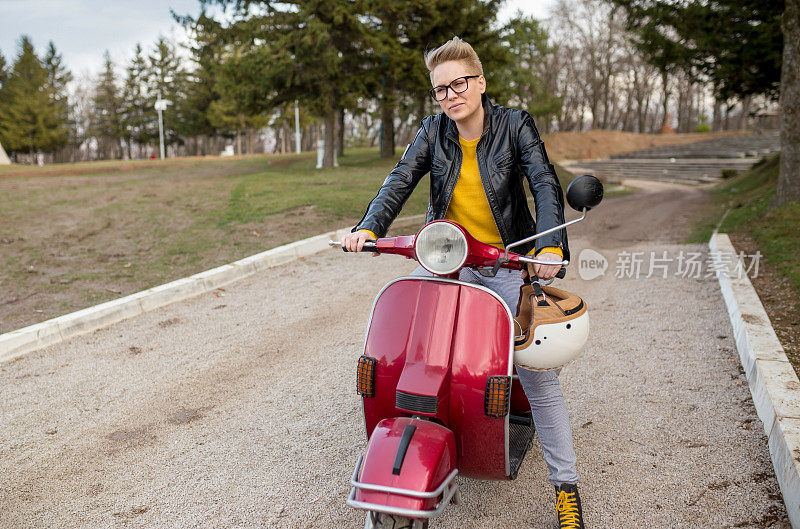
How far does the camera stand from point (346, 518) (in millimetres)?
2684

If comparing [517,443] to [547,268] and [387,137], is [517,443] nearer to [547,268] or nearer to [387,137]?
[547,268]

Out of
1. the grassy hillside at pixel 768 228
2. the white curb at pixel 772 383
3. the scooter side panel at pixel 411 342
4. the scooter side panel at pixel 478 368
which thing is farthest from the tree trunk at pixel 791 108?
the scooter side panel at pixel 411 342

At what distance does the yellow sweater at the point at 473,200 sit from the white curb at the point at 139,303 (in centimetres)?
407

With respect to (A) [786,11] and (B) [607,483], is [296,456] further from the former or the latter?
(A) [786,11]

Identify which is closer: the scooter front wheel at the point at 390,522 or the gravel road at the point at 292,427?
the scooter front wheel at the point at 390,522

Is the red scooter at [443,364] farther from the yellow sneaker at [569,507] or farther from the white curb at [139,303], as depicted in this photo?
the white curb at [139,303]

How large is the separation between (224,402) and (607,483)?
2407mm

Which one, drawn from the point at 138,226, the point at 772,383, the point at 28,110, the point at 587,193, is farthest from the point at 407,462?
the point at 28,110

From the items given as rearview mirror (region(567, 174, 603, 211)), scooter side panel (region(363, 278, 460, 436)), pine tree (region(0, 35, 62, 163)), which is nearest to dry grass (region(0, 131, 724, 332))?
scooter side panel (region(363, 278, 460, 436))

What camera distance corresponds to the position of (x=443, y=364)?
2.29 metres

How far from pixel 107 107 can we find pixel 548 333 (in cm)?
6489

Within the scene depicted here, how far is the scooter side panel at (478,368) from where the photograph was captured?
229cm

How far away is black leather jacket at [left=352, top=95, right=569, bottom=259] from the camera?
8.77 ft

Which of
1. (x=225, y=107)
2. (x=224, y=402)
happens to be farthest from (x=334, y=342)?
(x=225, y=107)
